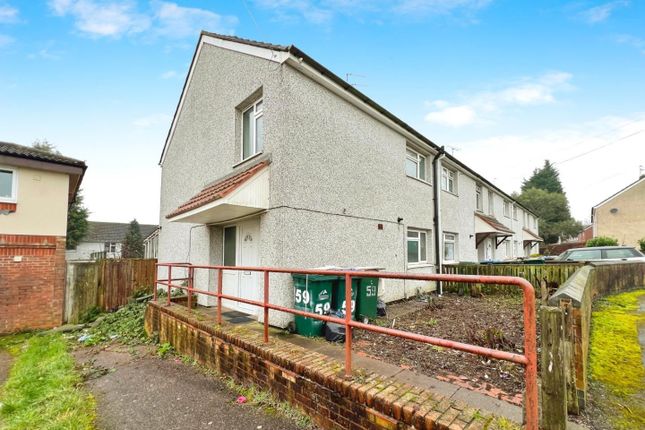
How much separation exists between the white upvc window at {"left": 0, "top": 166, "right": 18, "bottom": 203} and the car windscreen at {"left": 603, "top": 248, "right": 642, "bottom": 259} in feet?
64.6

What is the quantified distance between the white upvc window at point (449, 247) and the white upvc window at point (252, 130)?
8.17m

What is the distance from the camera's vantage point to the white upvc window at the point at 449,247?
1177 centimetres

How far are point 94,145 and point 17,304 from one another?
7.04 metres

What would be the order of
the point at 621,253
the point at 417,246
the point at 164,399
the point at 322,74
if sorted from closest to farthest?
the point at 164,399, the point at 322,74, the point at 417,246, the point at 621,253

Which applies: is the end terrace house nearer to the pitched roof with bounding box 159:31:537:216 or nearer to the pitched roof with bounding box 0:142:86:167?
the pitched roof with bounding box 159:31:537:216

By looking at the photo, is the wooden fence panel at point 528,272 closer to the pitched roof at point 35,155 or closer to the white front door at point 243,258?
the white front door at point 243,258

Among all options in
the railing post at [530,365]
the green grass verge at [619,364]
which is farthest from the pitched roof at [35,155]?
the green grass verge at [619,364]

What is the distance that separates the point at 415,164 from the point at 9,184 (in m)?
12.2

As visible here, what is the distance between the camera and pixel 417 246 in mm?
10070

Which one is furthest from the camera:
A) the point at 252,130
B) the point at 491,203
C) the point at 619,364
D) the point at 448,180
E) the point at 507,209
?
the point at 507,209

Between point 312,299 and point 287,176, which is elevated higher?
point 287,176

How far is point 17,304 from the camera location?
7.99 m

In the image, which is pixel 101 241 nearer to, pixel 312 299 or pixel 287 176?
pixel 287 176

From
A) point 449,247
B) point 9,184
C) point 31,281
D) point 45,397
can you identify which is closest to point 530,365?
point 45,397
